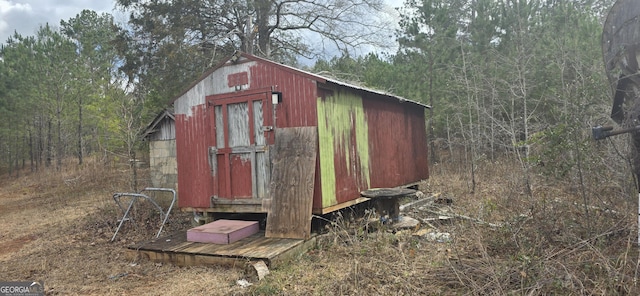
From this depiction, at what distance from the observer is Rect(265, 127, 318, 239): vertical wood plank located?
20.6ft

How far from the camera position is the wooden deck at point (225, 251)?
5398 millimetres

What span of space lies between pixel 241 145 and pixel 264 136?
519 mm

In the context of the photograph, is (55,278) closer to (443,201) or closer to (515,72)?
(443,201)

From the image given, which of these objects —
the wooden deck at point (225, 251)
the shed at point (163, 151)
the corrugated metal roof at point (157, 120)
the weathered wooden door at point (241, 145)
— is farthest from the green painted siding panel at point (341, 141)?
the shed at point (163, 151)

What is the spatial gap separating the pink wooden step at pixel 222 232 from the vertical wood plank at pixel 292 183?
413mm

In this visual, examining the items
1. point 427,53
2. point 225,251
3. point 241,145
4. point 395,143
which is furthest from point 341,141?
point 427,53

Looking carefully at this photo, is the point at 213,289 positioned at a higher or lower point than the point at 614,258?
lower

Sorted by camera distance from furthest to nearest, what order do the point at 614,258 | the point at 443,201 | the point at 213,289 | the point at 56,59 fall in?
the point at 56,59
the point at 443,201
the point at 213,289
the point at 614,258

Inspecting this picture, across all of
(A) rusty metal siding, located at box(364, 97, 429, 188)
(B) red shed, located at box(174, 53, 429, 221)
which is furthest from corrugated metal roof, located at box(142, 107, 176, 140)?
(A) rusty metal siding, located at box(364, 97, 429, 188)

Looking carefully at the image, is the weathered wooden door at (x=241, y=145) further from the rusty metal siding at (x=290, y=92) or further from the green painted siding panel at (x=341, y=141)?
A: the green painted siding panel at (x=341, y=141)

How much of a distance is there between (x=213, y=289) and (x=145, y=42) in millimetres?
12720

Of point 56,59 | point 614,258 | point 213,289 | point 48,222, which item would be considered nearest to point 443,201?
point 614,258

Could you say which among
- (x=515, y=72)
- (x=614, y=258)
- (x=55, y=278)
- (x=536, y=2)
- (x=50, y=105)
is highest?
(x=536, y=2)

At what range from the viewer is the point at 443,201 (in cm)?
956
